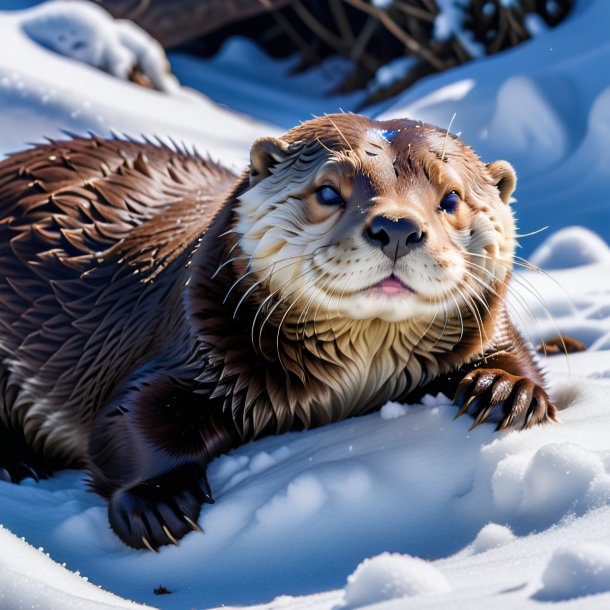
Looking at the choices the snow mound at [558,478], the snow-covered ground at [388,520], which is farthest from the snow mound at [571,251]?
the snow mound at [558,478]

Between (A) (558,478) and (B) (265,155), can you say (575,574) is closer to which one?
(A) (558,478)

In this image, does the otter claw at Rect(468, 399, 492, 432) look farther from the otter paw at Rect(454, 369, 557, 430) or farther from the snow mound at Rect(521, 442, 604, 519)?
the snow mound at Rect(521, 442, 604, 519)

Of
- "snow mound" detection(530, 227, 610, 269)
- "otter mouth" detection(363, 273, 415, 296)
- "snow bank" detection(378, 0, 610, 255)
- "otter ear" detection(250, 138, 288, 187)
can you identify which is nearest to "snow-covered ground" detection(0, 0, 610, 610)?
"snow mound" detection(530, 227, 610, 269)

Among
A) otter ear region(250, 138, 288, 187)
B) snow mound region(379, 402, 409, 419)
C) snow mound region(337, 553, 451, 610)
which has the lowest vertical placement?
snow mound region(379, 402, 409, 419)

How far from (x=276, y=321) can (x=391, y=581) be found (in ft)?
3.39

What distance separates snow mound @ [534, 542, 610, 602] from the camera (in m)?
1.59

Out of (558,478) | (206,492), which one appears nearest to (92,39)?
(206,492)

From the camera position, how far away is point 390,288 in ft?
7.86

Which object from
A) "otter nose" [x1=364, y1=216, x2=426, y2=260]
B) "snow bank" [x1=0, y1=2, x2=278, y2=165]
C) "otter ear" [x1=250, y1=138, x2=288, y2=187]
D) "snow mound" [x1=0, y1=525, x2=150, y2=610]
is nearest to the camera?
"snow mound" [x1=0, y1=525, x2=150, y2=610]

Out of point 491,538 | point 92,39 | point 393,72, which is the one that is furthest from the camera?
point 393,72

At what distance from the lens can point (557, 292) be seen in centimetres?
398

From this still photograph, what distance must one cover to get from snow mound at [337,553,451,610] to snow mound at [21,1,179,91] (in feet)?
15.3

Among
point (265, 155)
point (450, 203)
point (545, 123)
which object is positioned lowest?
point (545, 123)

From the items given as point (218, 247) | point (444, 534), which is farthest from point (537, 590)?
point (218, 247)
